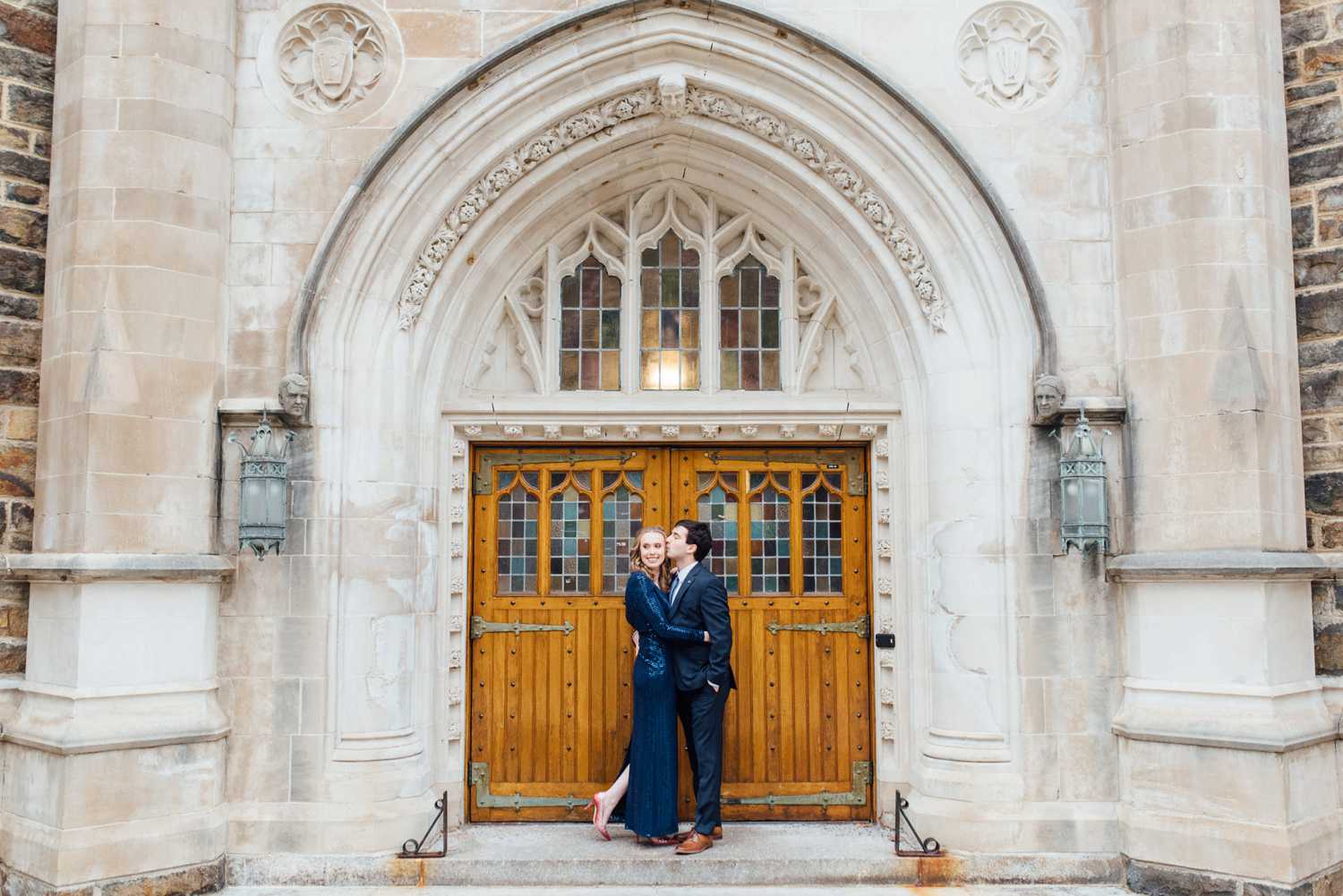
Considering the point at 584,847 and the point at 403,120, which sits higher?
the point at 403,120

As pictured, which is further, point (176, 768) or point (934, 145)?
point (934, 145)

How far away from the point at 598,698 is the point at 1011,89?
4477mm

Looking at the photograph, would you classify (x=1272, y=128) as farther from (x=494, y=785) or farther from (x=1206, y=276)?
(x=494, y=785)

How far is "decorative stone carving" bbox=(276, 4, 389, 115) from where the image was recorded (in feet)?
20.3

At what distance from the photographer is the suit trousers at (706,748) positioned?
19.3 ft

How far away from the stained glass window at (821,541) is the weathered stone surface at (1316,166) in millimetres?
3238

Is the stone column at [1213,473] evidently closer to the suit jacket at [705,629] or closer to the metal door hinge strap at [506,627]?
the suit jacket at [705,629]

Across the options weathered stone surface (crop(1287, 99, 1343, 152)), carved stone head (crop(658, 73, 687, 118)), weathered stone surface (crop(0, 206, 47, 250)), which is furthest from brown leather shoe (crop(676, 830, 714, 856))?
weathered stone surface (crop(1287, 99, 1343, 152))

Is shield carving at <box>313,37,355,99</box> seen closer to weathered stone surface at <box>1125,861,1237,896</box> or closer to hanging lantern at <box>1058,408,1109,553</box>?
hanging lantern at <box>1058,408,1109,553</box>

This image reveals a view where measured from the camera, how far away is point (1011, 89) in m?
6.20

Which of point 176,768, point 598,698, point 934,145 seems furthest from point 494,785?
point 934,145

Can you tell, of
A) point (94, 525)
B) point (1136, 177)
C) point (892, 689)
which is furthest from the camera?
point (892, 689)

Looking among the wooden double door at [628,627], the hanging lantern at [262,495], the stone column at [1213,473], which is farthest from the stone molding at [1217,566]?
the hanging lantern at [262,495]

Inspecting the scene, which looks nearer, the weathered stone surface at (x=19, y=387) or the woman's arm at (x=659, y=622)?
the woman's arm at (x=659, y=622)
